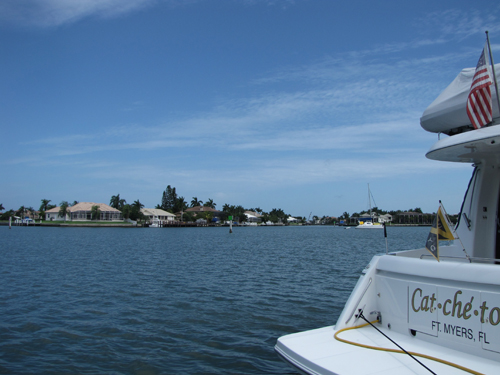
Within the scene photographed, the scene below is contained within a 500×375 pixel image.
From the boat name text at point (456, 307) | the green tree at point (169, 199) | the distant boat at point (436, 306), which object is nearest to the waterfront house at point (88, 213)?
the green tree at point (169, 199)

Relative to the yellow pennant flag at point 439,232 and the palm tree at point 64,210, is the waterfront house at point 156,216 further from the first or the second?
the yellow pennant flag at point 439,232

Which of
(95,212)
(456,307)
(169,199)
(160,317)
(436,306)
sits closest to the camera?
(456,307)

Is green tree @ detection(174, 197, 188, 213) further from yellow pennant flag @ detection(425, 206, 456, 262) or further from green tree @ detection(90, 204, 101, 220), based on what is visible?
yellow pennant flag @ detection(425, 206, 456, 262)

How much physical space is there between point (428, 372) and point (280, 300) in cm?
964

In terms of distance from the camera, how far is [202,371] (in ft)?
25.5

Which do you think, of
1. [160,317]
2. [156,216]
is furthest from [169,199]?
[160,317]

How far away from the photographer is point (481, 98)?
6066 millimetres

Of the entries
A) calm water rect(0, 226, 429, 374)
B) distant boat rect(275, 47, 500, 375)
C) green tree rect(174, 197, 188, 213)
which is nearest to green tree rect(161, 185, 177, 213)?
green tree rect(174, 197, 188, 213)

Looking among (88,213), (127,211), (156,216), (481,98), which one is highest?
(127,211)

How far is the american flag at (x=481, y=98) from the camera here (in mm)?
5988

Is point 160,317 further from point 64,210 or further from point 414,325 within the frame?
point 64,210

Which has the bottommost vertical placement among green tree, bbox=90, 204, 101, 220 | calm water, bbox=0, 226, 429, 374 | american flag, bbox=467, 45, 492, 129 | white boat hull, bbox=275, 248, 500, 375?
calm water, bbox=0, 226, 429, 374

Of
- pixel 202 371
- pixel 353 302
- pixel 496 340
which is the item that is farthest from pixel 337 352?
pixel 202 371

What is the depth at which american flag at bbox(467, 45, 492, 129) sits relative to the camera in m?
5.99
